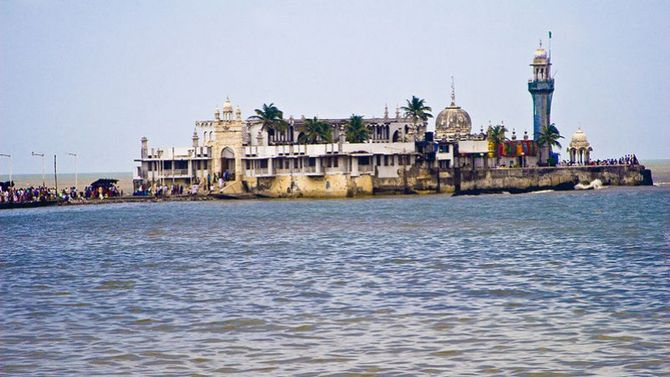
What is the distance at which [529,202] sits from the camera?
8769 cm

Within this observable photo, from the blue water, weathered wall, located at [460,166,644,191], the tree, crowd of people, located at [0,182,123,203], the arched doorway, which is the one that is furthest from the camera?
the tree

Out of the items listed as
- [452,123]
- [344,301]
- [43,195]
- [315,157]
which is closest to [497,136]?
[452,123]

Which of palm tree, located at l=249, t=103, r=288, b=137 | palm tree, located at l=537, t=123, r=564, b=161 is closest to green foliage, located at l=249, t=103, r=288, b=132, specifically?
palm tree, located at l=249, t=103, r=288, b=137

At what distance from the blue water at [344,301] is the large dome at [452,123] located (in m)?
61.2

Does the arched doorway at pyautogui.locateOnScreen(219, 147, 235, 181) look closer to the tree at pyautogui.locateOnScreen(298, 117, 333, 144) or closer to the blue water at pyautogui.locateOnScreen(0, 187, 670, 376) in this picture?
the tree at pyautogui.locateOnScreen(298, 117, 333, 144)

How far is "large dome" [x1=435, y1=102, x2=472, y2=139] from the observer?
386 feet

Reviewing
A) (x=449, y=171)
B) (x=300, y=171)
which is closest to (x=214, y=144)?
(x=300, y=171)

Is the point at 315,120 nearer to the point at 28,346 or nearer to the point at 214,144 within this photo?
the point at 214,144

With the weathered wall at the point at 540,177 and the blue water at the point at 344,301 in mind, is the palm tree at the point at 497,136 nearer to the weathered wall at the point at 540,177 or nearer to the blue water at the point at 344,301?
the weathered wall at the point at 540,177

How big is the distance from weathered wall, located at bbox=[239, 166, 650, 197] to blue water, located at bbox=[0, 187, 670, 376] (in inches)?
1694

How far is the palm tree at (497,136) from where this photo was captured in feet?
364

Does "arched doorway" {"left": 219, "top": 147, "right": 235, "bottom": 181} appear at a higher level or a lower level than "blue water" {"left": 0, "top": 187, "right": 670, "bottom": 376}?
higher

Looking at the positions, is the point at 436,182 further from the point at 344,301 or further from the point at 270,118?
the point at 344,301

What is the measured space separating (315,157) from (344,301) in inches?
2901
